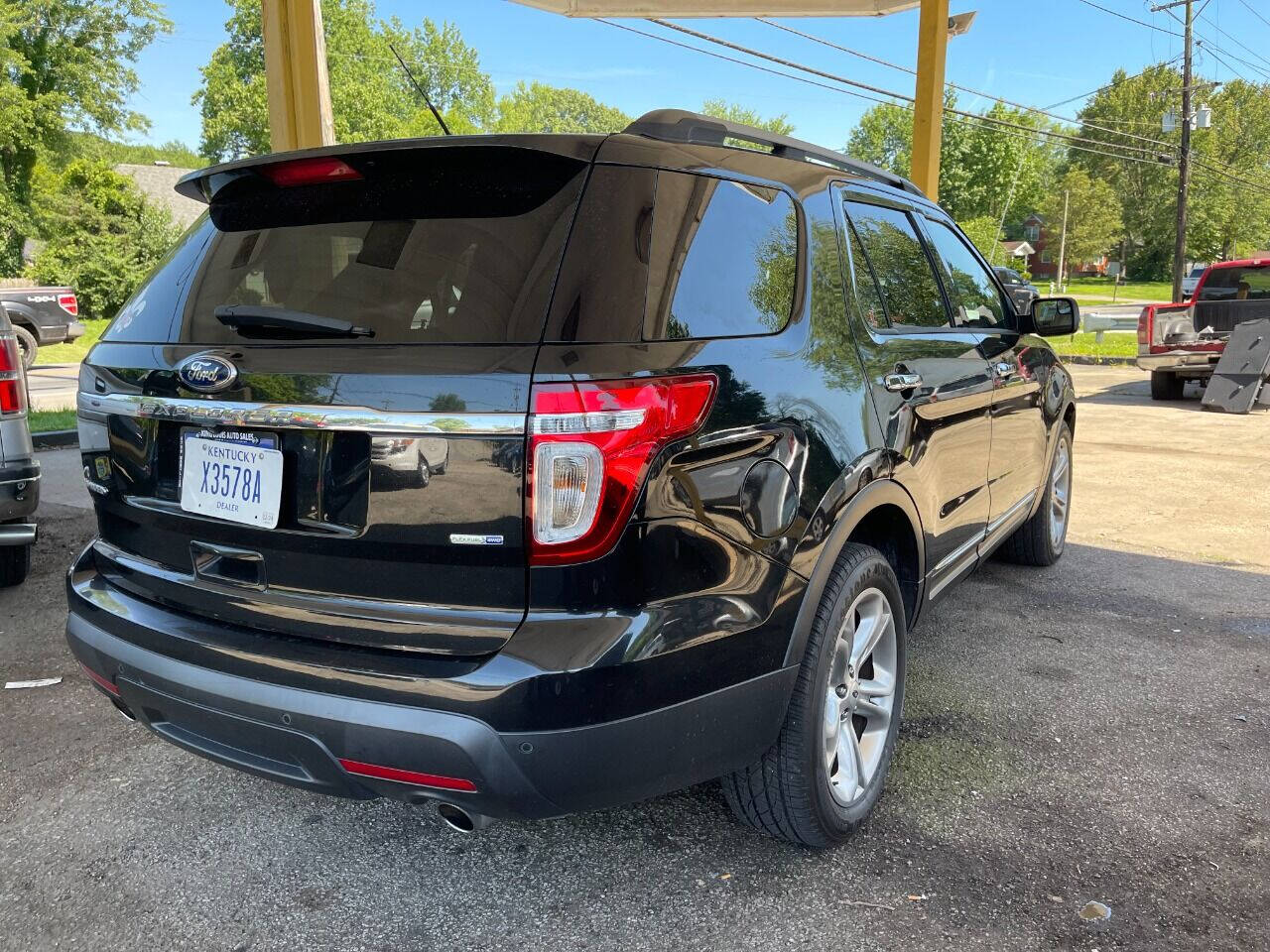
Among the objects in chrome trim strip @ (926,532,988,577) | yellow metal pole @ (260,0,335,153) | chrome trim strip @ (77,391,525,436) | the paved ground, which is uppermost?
yellow metal pole @ (260,0,335,153)

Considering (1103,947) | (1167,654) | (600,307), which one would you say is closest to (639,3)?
(1167,654)

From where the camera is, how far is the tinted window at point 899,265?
284 cm

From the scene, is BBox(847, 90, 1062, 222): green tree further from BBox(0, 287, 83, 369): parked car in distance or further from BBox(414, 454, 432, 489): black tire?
BBox(414, 454, 432, 489): black tire

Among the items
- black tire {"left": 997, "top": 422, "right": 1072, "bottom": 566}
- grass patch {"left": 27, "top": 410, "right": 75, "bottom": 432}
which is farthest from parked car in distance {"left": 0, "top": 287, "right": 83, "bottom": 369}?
black tire {"left": 997, "top": 422, "right": 1072, "bottom": 566}

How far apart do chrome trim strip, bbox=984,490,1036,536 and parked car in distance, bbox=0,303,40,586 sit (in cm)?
407

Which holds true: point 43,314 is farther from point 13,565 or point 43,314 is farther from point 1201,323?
point 1201,323

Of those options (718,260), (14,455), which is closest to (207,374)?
(718,260)

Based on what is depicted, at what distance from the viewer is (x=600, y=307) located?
183cm

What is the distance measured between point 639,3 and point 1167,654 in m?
7.12

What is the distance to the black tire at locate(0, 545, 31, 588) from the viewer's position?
4.57 meters

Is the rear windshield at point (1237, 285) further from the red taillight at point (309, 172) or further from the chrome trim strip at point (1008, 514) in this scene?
the red taillight at point (309, 172)

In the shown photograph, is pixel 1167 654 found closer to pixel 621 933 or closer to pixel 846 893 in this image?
pixel 846 893

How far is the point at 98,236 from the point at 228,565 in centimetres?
3151

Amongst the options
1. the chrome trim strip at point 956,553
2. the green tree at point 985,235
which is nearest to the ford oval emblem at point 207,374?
the chrome trim strip at point 956,553
